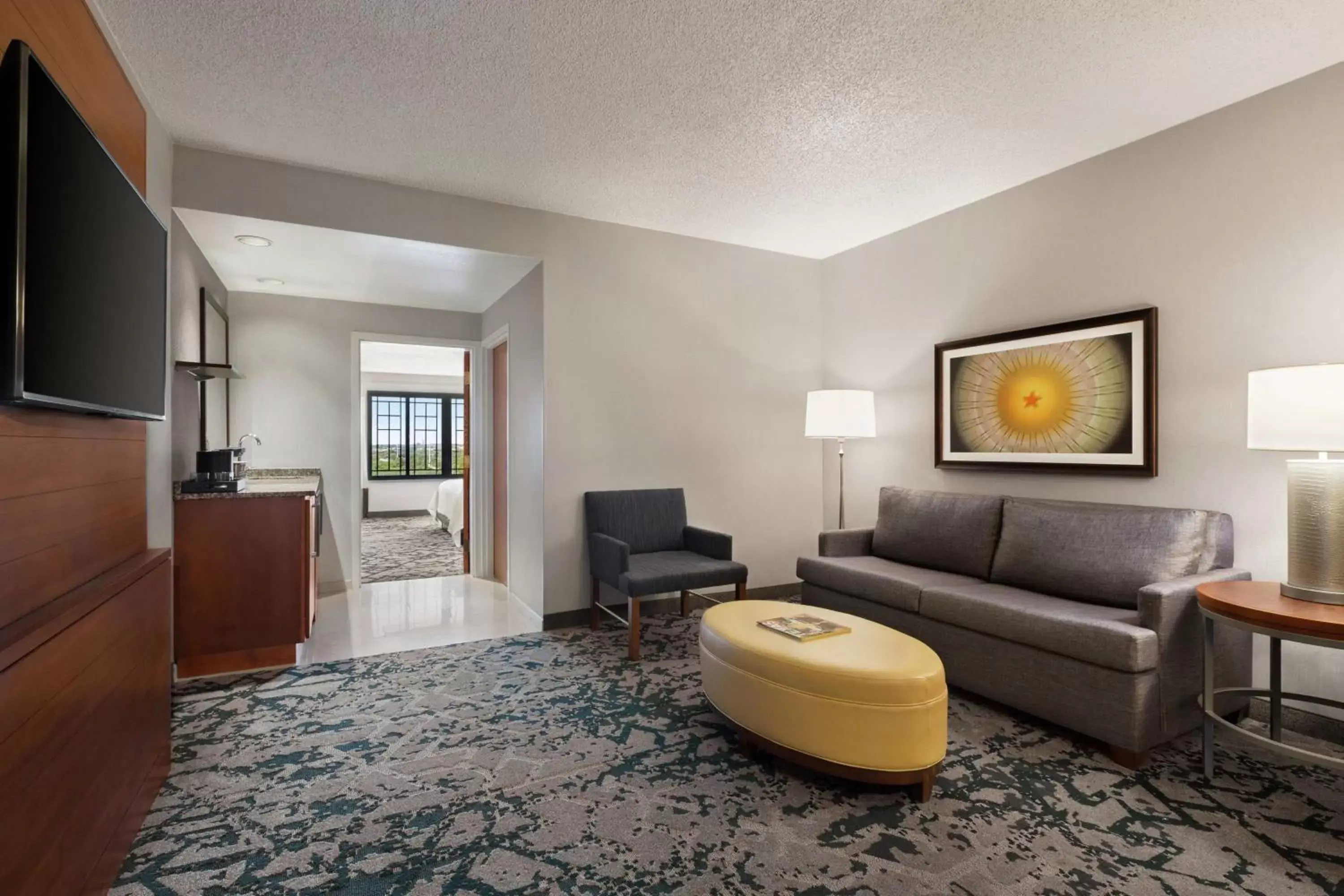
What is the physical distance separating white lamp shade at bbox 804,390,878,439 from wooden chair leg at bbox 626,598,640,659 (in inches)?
69.2

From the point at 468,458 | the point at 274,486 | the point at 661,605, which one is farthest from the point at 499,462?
the point at 661,605

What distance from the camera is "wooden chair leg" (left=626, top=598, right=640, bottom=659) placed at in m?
3.58

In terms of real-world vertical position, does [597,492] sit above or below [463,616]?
above

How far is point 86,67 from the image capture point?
2.07 m

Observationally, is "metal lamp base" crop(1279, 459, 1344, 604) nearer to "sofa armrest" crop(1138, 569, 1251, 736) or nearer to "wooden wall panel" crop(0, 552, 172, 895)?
"sofa armrest" crop(1138, 569, 1251, 736)

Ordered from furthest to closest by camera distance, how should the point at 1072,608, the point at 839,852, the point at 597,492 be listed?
1. the point at 597,492
2. the point at 1072,608
3. the point at 839,852

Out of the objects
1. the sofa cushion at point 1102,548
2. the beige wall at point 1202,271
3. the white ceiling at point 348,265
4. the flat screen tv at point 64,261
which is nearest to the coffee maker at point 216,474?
the white ceiling at point 348,265

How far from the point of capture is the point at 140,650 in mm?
2053

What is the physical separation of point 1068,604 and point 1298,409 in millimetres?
1147

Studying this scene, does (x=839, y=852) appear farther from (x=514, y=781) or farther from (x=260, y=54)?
(x=260, y=54)

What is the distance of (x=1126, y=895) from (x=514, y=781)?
1.89 meters

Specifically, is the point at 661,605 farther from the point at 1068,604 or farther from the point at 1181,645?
the point at 1181,645

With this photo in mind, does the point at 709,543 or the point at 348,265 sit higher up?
the point at 348,265

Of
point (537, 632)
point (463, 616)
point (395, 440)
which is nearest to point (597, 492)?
point (537, 632)
